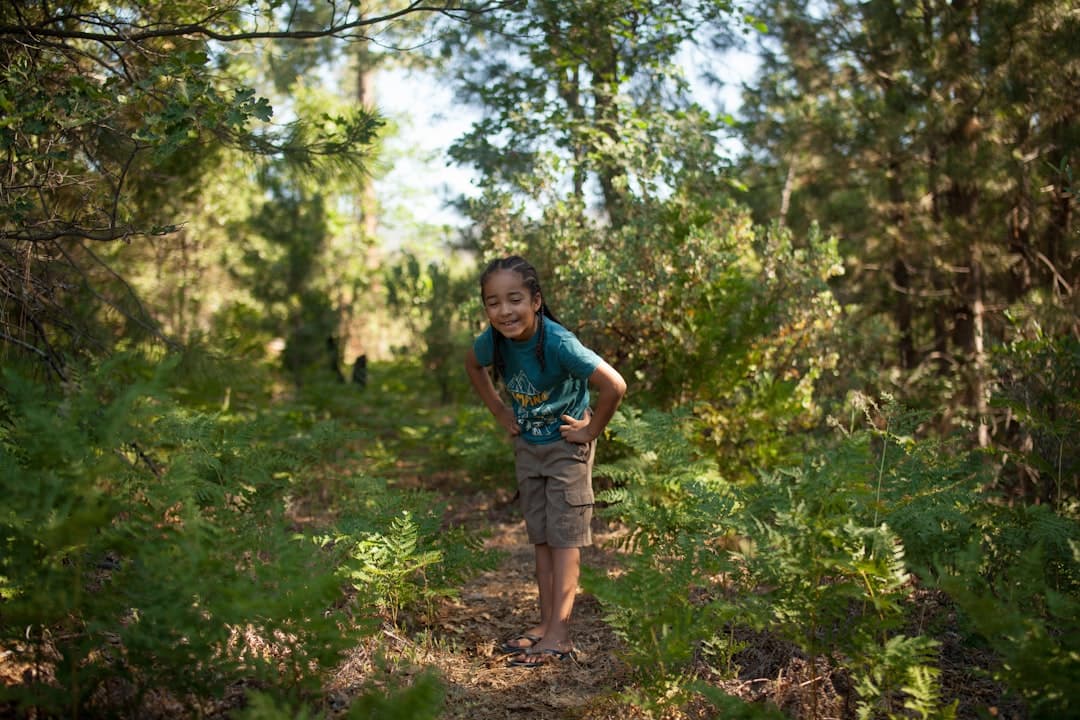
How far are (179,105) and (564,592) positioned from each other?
2.71m

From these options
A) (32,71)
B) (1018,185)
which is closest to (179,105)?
(32,71)

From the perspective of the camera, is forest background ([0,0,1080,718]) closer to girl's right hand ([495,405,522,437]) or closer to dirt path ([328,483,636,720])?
dirt path ([328,483,636,720])

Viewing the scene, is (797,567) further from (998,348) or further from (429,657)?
(998,348)

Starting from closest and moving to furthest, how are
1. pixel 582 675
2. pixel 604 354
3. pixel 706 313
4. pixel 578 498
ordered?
pixel 582 675
pixel 578 498
pixel 706 313
pixel 604 354

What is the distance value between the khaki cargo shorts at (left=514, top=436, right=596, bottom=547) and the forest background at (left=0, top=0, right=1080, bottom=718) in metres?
0.32

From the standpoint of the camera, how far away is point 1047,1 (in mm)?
6621

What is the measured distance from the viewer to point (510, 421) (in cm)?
398

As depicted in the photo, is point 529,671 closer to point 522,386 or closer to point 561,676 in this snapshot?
point 561,676

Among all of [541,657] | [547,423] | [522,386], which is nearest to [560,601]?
[541,657]

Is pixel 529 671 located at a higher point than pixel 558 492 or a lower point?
lower

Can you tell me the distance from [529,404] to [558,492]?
0.42 m

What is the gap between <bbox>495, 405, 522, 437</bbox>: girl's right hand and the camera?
3.94m

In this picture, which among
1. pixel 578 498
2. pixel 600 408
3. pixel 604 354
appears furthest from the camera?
pixel 604 354

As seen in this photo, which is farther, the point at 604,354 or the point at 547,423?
the point at 604,354
